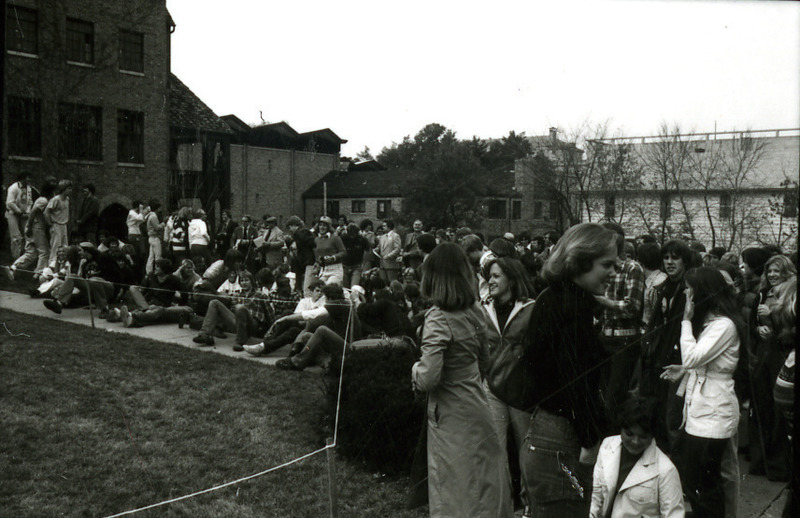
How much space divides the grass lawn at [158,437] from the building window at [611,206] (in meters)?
2.45

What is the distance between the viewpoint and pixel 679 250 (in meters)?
3.52

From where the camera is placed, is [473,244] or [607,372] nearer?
[607,372]

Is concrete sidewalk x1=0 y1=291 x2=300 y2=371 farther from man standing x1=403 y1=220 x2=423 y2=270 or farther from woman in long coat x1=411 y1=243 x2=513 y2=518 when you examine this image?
woman in long coat x1=411 y1=243 x2=513 y2=518

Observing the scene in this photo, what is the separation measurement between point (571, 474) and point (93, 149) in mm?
6207

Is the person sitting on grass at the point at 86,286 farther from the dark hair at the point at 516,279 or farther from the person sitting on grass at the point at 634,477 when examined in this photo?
the person sitting on grass at the point at 634,477

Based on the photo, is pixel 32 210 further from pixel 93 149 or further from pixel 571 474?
pixel 571 474

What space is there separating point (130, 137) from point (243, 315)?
2842 mm

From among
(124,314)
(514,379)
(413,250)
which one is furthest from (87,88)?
(514,379)

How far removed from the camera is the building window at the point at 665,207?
140 inches

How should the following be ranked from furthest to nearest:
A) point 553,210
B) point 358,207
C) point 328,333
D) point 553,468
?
1. point 358,207
2. point 328,333
3. point 553,210
4. point 553,468

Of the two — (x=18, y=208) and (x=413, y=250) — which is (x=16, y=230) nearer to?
(x=18, y=208)

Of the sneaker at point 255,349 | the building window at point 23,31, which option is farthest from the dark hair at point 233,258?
the building window at point 23,31

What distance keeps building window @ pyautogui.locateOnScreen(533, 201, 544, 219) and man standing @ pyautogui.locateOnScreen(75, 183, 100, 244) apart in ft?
19.6

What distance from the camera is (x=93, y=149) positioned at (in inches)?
276
